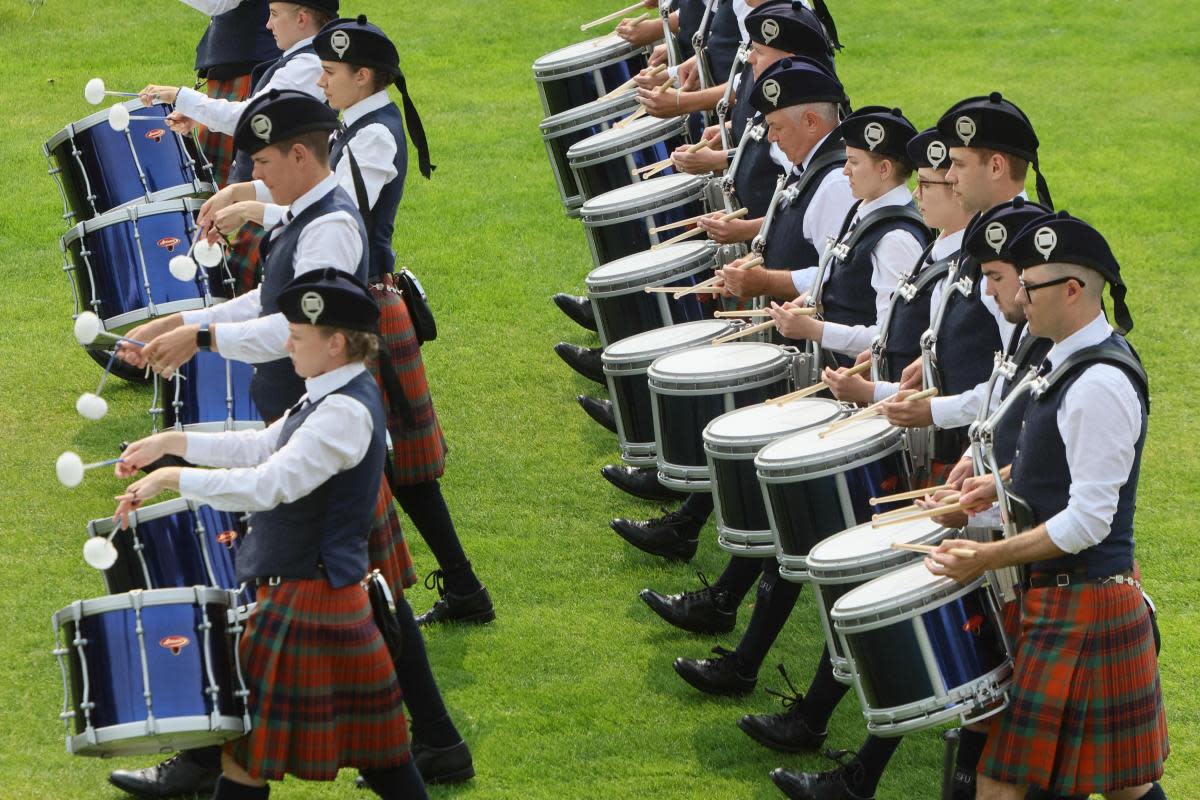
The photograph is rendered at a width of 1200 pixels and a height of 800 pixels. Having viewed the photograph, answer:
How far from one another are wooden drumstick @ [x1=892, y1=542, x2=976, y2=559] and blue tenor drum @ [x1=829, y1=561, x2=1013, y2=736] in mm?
61

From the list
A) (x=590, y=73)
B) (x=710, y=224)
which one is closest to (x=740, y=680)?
(x=710, y=224)

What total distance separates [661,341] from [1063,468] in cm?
199

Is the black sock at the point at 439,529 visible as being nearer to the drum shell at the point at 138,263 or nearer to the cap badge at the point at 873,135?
the drum shell at the point at 138,263

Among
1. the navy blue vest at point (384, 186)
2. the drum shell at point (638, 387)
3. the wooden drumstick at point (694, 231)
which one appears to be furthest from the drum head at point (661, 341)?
the navy blue vest at point (384, 186)

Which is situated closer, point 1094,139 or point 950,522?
point 950,522

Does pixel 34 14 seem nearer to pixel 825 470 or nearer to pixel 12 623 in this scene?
pixel 12 623

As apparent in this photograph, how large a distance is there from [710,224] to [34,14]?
27.2 ft

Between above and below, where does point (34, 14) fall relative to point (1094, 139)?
above

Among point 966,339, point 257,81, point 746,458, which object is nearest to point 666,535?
point 746,458

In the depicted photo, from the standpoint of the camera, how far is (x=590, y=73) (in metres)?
7.23

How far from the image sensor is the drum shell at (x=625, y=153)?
21.8 ft

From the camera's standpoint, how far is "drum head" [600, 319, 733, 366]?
554 cm

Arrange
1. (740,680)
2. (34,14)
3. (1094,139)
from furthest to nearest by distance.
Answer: (34,14)
(1094,139)
(740,680)

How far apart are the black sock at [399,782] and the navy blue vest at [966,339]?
1636 mm
